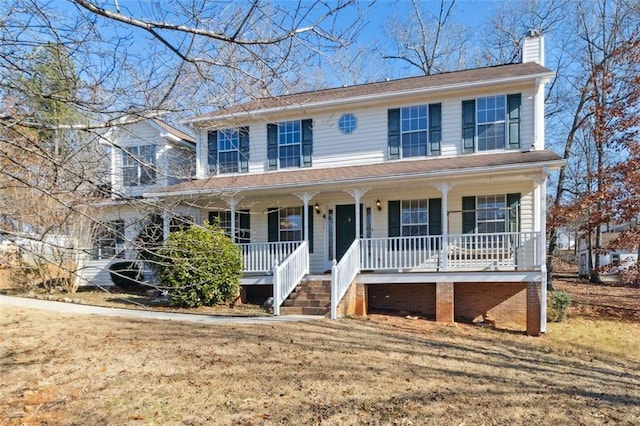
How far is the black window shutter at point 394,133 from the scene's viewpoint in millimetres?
13172

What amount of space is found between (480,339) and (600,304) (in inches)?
334

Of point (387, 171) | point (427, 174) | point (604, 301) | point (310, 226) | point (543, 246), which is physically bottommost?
point (604, 301)

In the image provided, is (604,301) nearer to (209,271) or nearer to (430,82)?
(430,82)

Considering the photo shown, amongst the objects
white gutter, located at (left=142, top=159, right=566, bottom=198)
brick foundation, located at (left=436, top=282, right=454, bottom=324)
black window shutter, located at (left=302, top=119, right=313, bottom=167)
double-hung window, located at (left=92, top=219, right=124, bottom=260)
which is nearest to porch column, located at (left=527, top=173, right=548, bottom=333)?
white gutter, located at (left=142, top=159, right=566, bottom=198)

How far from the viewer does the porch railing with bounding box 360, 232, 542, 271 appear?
10.7 m

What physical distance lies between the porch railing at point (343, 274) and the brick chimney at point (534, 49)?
8.85 m

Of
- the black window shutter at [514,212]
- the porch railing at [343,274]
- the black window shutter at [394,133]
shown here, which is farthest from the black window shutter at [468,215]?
the porch railing at [343,274]

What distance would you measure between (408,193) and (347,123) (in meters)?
2.90

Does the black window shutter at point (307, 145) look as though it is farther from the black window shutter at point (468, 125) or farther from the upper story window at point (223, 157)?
the black window shutter at point (468, 125)

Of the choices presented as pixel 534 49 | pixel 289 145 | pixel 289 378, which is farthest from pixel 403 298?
pixel 534 49

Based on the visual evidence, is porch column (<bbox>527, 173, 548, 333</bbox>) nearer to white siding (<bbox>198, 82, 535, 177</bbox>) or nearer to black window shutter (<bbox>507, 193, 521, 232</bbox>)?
black window shutter (<bbox>507, 193, 521, 232</bbox>)

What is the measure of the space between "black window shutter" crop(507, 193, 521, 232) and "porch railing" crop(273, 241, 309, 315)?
5514 millimetres

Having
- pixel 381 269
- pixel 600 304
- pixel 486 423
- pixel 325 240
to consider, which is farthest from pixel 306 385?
pixel 600 304

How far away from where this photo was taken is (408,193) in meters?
12.9
